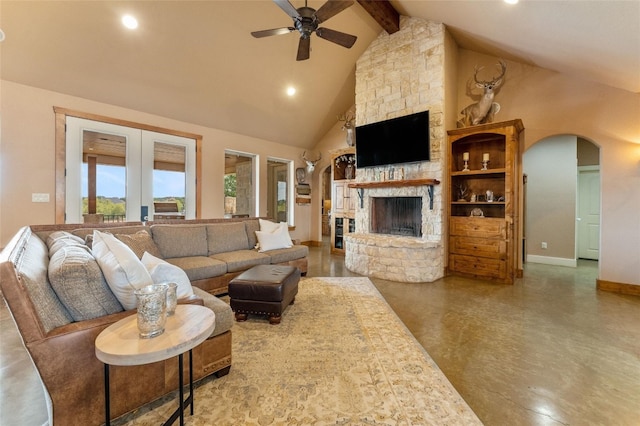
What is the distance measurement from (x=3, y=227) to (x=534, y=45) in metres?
7.61

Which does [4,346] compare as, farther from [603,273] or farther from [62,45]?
[603,273]

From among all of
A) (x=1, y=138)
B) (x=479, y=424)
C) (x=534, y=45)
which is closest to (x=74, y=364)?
(x=479, y=424)

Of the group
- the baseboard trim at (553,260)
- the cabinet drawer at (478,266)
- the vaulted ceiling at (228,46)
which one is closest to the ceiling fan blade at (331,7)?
the vaulted ceiling at (228,46)

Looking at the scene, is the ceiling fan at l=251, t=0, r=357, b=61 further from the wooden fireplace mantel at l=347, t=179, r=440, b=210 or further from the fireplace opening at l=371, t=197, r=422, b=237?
the fireplace opening at l=371, t=197, r=422, b=237

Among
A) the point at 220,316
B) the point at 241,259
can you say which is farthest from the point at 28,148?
the point at 220,316

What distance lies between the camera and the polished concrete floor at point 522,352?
5.23ft

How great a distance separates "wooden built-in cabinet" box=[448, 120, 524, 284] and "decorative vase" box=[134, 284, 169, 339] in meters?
4.59

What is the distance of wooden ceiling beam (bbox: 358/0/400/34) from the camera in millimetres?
4203

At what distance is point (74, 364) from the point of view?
4.24 ft

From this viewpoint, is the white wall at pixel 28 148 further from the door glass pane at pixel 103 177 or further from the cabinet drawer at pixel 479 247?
the cabinet drawer at pixel 479 247

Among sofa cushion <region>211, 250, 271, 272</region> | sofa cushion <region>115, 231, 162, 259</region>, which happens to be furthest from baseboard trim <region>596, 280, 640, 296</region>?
sofa cushion <region>115, 231, 162, 259</region>

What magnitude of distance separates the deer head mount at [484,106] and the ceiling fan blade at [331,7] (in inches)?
113

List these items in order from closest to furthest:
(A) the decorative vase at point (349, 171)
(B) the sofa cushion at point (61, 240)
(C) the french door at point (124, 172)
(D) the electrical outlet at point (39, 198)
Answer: (B) the sofa cushion at point (61, 240) → (D) the electrical outlet at point (39, 198) → (C) the french door at point (124, 172) → (A) the decorative vase at point (349, 171)

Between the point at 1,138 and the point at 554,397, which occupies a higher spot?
the point at 1,138
